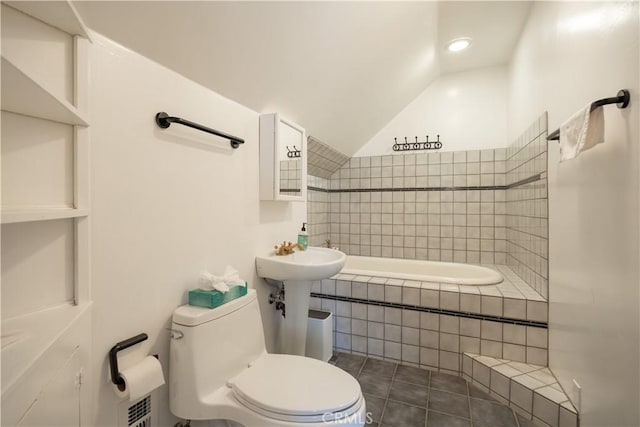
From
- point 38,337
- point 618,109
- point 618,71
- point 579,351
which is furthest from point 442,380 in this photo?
point 38,337

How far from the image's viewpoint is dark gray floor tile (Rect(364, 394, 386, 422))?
1.67m

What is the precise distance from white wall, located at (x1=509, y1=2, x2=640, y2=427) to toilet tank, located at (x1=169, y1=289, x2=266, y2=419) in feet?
4.92

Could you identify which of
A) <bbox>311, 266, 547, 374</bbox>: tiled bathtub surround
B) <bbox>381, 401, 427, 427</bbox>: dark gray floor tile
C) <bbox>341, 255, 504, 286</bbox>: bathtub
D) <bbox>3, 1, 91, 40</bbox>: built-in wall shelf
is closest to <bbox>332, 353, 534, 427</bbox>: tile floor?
<bbox>381, 401, 427, 427</bbox>: dark gray floor tile

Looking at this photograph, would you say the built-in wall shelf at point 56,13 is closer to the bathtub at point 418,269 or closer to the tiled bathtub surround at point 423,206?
the bathtub at point 418,269

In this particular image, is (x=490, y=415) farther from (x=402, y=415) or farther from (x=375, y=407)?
(x=375, y=407)

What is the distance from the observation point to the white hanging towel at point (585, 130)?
1.10 metres

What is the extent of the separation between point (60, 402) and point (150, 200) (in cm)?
70

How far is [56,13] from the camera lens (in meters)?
A: 0.82

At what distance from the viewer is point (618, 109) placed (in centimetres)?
108

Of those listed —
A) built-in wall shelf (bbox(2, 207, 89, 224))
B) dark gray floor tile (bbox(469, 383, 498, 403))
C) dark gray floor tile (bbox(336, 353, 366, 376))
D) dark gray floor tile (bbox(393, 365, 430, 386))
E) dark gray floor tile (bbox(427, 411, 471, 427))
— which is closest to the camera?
built-in wall shelf (bbox(2, 207, 89, 224))

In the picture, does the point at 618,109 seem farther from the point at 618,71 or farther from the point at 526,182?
the point at 526,182

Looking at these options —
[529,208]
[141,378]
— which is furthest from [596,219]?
[141,378]

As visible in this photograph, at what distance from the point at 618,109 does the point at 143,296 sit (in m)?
1.95

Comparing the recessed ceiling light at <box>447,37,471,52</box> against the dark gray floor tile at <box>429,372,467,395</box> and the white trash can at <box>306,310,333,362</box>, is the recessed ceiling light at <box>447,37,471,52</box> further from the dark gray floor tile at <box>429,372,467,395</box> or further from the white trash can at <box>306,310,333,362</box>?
the dark gray floor tile at <box>429,372,467,395</box>
